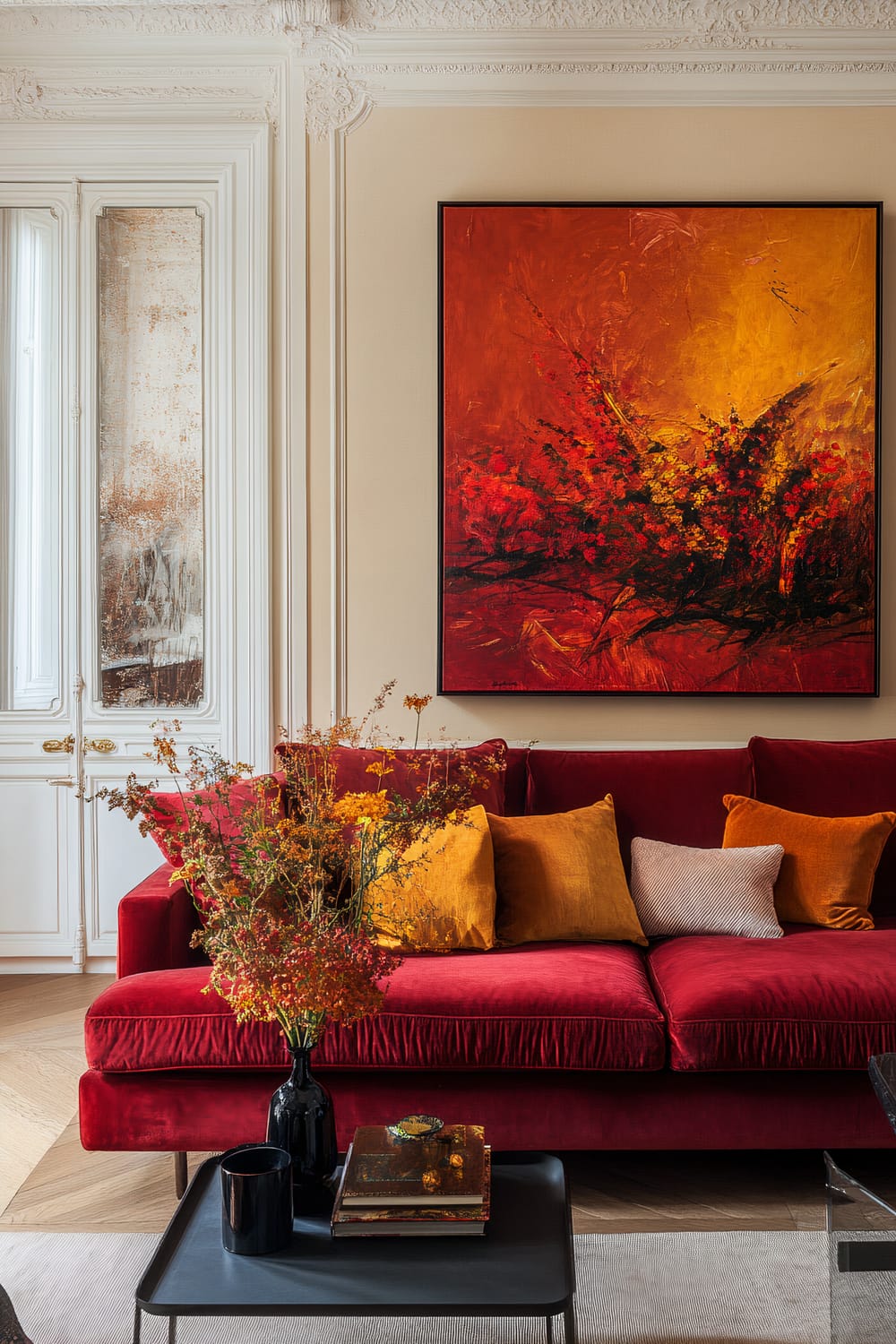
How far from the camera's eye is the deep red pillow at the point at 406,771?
9.73 feet

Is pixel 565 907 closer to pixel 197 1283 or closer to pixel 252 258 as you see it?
pixel 197 1283

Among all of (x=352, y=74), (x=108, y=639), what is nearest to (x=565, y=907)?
(x=108, y=639)

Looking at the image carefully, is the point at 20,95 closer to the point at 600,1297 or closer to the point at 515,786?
the point at 515,786

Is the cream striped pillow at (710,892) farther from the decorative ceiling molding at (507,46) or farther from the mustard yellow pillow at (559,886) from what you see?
the decorative ceiling molding at (507,46)

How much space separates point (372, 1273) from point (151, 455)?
2962 mm

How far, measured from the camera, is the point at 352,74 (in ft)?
12.0

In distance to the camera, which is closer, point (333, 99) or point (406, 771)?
point (406, 771)

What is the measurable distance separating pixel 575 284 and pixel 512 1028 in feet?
8.05

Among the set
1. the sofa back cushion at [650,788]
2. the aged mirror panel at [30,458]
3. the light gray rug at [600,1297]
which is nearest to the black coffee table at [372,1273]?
the light gray rug at [600,1297]

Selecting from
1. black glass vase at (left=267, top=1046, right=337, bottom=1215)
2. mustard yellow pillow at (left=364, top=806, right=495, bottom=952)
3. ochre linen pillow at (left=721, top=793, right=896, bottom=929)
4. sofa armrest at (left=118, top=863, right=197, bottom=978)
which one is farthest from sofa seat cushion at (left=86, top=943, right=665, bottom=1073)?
ochre linen pillow at (left=721, top=793, right=896, bottom=929)

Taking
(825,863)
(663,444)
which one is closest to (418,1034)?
(825,863)

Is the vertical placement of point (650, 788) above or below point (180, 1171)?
above

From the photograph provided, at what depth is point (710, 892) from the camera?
9.29 feet

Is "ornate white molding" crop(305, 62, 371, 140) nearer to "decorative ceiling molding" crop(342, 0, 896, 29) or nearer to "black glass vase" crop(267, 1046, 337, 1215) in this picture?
"decorative ceiling molding" crop(342, 0, 896, 29)
